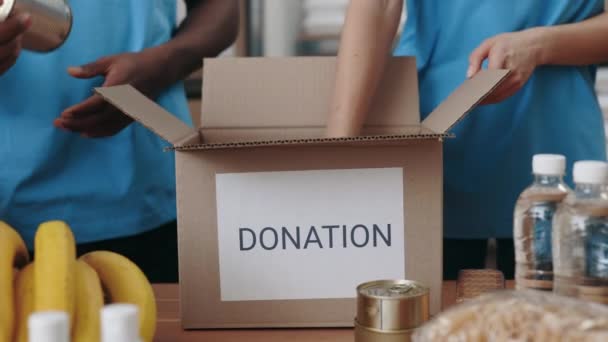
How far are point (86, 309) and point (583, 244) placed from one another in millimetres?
491

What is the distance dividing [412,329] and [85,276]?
0.32m

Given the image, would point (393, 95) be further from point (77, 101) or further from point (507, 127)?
point (77, 101)

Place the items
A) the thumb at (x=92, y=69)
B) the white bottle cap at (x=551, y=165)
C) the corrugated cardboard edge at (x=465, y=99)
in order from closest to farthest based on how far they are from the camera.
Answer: the white bottle cap at (x=551, y=165)
the corrugated cardboard edge at (x=465, y=99)
the thumb at (x=92, y=69)

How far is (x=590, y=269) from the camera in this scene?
0.74 metres

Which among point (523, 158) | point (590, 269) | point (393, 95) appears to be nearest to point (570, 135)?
point (523, 158)

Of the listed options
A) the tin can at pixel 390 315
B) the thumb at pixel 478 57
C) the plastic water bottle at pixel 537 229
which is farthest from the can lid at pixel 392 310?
the thumb at pixel 478 57

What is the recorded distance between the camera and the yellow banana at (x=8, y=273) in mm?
671

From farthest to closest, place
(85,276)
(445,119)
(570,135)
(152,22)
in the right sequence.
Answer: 1. (152,22)
2. (570,135)
3. (445,119)
4. (85,276)

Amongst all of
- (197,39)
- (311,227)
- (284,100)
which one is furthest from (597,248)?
(197,39)

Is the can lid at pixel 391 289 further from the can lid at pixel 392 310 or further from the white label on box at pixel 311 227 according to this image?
the white label on box at pixel 311 227

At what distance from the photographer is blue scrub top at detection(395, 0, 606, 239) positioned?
117 centimetres

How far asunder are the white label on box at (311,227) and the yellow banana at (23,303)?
9.8 inches

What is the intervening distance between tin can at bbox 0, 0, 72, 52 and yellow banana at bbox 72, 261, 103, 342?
385 millimetres

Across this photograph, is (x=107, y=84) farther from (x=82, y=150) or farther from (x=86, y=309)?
(x=86, y=309)
